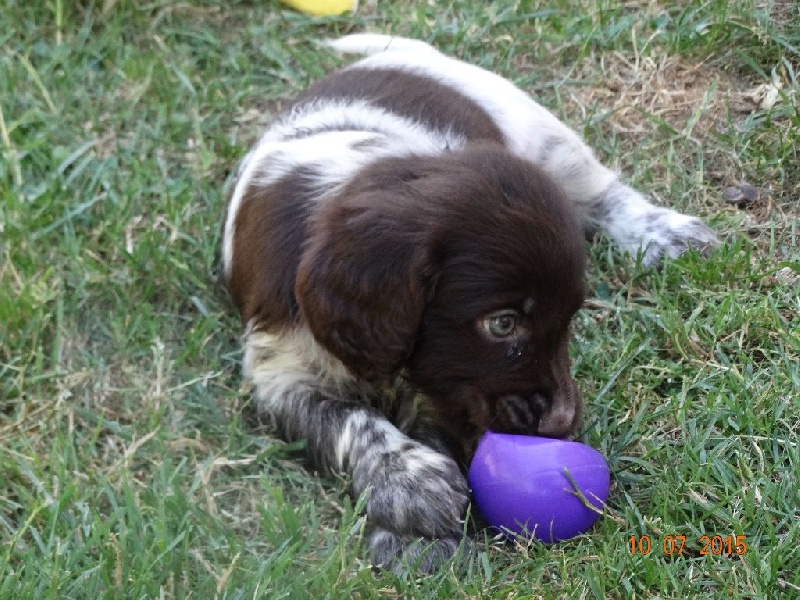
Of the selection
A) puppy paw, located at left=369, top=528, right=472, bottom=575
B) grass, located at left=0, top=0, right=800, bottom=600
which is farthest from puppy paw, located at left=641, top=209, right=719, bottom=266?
puppy paw, located at left=369, top=528, right=472, bottom=575

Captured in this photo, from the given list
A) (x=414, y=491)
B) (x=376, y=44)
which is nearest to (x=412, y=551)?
(x=414, y=491)

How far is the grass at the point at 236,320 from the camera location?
344cm

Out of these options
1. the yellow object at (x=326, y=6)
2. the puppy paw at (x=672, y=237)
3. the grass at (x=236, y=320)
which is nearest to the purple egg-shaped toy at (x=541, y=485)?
the grass at (x=236, y=320)

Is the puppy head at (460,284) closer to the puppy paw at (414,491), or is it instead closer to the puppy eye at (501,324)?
the puppy eye at (501,324)

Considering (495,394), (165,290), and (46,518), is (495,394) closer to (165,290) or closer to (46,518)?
(46,518)

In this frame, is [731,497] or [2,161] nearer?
[731,497]

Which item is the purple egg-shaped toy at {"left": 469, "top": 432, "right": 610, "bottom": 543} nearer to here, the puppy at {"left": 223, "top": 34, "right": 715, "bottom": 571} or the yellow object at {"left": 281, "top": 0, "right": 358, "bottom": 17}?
the puppy at {"left": 223, "top": 34, "right": 715, "bottom": 571}

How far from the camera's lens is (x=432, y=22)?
6418mm

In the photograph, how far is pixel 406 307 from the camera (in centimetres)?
353

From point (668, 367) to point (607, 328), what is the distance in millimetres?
414

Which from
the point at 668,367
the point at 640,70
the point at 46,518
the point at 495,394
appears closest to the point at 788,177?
the point at 640,70

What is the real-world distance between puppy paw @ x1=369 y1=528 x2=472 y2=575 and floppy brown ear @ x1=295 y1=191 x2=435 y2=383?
1.87 ft
